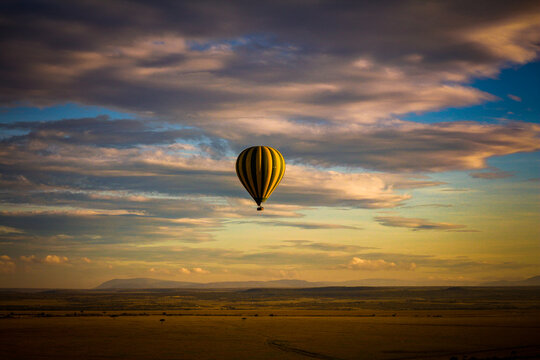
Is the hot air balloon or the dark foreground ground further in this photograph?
the hot air balloon

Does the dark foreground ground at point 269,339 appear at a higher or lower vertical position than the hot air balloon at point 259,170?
lower

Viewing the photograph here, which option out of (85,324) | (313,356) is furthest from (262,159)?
(85,324)

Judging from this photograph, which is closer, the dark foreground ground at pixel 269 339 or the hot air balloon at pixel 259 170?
the dark foreground ground at pixel 269 339

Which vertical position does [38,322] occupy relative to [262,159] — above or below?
below

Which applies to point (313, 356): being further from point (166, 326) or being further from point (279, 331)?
point (166, 326)

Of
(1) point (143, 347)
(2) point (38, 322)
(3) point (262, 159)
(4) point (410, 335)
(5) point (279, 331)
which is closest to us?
(1) point (143, 347)

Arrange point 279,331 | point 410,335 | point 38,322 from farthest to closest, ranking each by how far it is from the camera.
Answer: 1. point 38,322
2. point 279,331
3. point 410,335

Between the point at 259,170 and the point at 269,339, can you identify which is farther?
the point at 269,339

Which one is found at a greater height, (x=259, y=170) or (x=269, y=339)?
(x=259, y=170)
